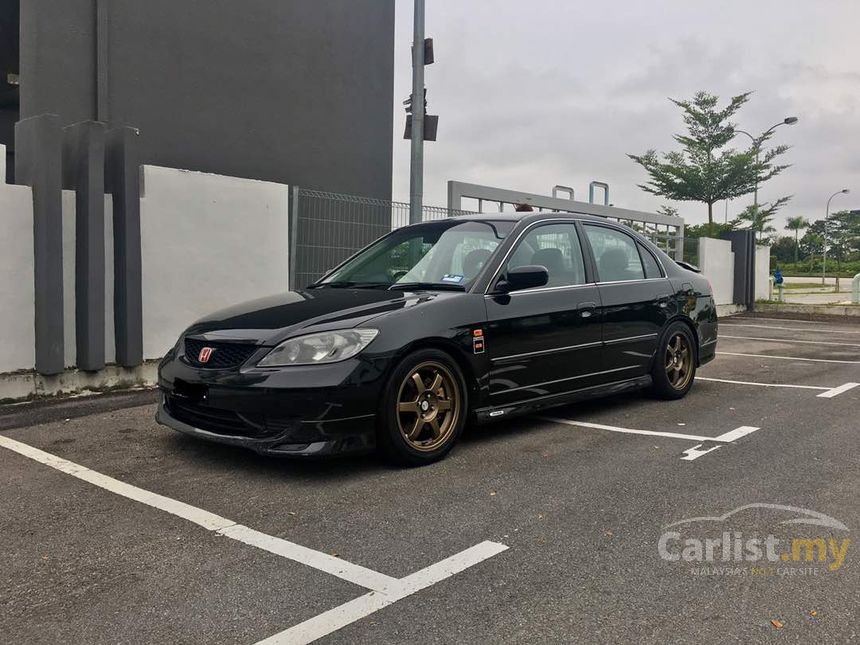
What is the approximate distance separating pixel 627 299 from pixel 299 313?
2.79 m

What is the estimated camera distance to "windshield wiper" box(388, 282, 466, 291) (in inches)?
188

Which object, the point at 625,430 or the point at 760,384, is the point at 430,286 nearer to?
the point at 625,430

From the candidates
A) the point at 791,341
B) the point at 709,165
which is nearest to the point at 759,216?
the point at 709,165

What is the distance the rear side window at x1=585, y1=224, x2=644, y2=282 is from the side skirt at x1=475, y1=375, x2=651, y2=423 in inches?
33.4

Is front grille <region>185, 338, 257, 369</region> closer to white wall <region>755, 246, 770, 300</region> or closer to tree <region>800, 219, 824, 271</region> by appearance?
white wall <region>755, 246, 770, 300</region>

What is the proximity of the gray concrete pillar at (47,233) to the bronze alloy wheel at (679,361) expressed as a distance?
543 cm

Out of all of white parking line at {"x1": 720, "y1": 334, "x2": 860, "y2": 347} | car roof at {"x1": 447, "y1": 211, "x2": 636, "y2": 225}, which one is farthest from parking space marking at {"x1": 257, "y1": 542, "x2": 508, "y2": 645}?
white parking line at {"x1": 720, "y1": 334, "x2": 860, "y2": 347}

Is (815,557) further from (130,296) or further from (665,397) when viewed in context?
(130,296)

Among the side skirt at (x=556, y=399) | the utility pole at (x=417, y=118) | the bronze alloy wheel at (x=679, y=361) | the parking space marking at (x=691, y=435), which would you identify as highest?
the utility pole at (x=417, y=118)

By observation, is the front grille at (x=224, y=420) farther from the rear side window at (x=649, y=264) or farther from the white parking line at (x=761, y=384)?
the white parking line at (x=761, y=384)

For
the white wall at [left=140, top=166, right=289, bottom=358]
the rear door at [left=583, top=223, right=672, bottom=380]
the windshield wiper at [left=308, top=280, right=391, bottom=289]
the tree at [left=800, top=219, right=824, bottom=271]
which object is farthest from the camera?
the tree at [left=800, top=219, right=824, bottom=271]

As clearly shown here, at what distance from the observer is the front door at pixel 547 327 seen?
15.8ft

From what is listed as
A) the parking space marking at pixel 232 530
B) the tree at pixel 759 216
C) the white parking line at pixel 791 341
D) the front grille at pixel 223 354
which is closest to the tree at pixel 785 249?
the tree at pixel 759 216

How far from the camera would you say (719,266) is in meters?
19.0
